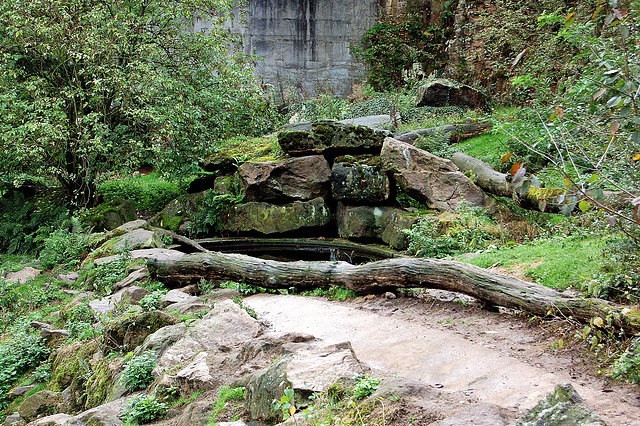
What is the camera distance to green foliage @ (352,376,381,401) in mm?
3523

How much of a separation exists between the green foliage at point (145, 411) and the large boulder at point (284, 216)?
25.7 ft

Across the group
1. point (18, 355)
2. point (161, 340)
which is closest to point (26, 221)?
point (18, 355)

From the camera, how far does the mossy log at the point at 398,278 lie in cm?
472

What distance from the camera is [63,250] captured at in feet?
39.0

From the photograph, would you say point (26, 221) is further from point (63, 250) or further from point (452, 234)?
point (452, 234)

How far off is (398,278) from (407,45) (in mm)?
18362

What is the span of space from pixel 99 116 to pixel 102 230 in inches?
117

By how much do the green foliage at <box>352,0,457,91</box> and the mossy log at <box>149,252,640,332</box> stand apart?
1537 centimetres

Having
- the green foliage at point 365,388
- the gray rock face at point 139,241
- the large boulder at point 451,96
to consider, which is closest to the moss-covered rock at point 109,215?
the gray rock face at point 139,241

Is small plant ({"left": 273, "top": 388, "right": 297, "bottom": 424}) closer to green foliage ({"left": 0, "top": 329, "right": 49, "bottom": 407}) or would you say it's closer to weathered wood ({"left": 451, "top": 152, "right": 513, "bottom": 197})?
green foliage ({"left": 0, "top": 329, "right": 49, "bottom": 407})

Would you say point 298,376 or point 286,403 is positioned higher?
point 286,403

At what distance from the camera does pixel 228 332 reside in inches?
230

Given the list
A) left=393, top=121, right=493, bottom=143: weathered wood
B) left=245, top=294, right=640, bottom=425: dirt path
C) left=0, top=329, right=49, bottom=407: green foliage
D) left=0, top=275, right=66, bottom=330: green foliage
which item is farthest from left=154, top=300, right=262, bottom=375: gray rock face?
left=393, top=121, right=493, bottom=143: weathered wood

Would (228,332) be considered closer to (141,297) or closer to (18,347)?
(141,297)
